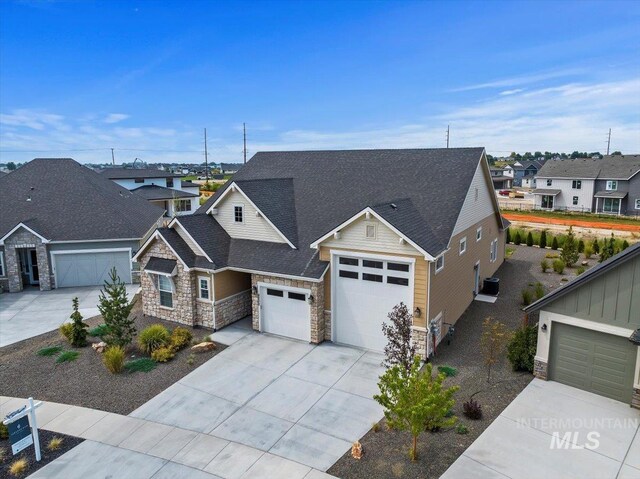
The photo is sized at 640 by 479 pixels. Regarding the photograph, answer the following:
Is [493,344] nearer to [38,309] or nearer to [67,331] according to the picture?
[67,331]

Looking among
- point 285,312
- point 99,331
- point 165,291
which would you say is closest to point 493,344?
point 285,312

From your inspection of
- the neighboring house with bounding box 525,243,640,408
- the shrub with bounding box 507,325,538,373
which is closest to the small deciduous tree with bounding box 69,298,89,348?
the shrub with bounding box 507,325,538,373

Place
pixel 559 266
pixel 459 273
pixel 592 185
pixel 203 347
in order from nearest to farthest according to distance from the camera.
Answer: pixel 203 347, pixel 459 273, pixel 559 266, pixel 592 185

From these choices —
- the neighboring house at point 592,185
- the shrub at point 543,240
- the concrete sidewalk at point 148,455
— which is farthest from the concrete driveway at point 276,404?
the neighboring house at point 592,185

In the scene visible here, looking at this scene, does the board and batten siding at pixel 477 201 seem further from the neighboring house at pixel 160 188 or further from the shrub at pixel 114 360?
the neighboring house at pixel 160 188

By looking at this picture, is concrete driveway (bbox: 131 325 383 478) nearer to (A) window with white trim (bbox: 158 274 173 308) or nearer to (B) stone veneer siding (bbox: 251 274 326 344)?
(B) stone veneer siding (bbox: 251 274 326 344)

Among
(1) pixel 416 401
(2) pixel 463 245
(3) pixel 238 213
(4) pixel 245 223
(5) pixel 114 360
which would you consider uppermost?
(3) pixel 238 213
